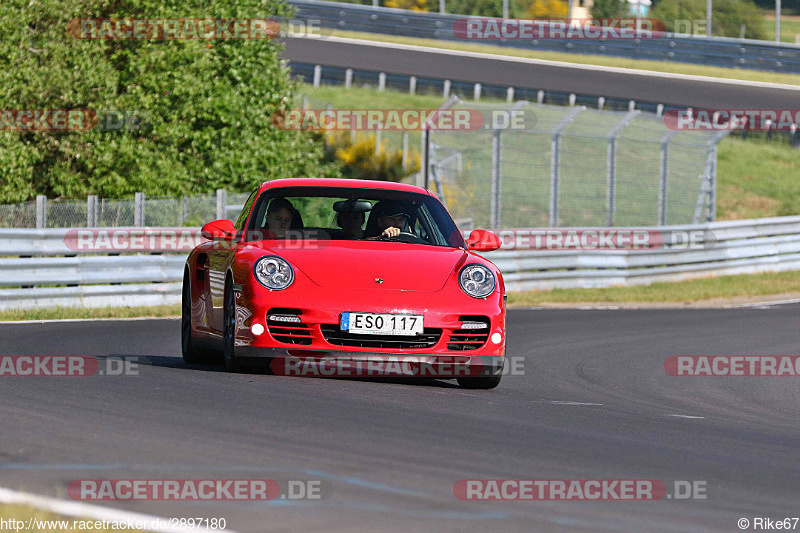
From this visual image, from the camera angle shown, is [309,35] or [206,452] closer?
[206,452]

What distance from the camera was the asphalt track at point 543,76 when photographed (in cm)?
4197

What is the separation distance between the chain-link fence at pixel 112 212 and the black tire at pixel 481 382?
993 centimetres

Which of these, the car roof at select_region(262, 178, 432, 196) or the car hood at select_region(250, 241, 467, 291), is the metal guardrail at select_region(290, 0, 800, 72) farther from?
the car hood at select_region(250, 241, 467, 291)

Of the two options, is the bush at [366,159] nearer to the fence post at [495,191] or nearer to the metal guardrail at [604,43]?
the metal guardrail at [604,43]

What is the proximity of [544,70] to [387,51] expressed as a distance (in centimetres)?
610

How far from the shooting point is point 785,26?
83812 mm

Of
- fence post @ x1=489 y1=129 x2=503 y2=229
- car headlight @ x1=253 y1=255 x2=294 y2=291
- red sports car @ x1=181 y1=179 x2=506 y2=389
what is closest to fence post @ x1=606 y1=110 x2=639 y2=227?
fence post @ x1=489 y1=129 x2=503 y2=229

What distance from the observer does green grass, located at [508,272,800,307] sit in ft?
71.5

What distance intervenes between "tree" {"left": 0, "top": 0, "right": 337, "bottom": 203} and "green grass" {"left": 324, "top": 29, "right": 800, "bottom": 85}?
22.9m

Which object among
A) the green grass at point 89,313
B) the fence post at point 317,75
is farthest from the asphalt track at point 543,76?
the green grass at point 89,313

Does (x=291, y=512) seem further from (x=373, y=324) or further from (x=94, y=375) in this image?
(x=94, y=375)

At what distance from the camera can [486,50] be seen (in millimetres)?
51594

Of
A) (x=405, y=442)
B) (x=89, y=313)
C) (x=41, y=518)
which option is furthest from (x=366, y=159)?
(x=41, y=518)

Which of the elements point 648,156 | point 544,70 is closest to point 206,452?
point 648,156
